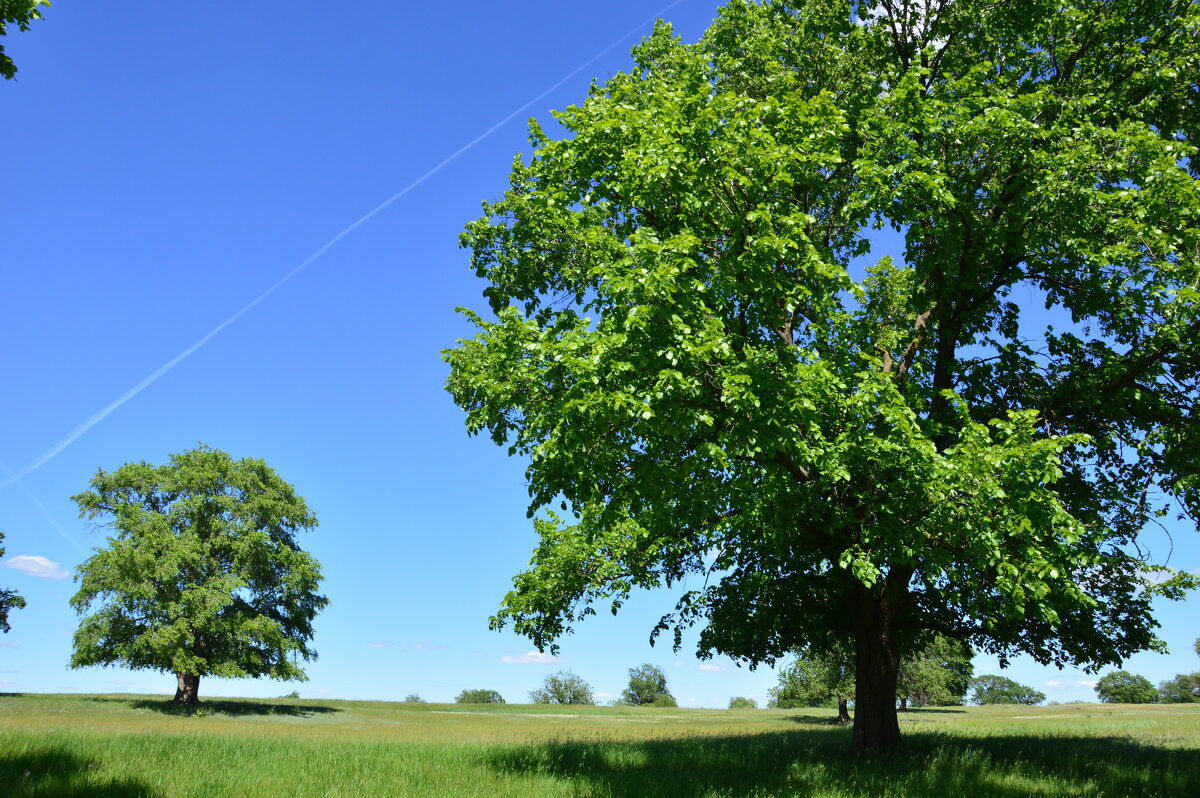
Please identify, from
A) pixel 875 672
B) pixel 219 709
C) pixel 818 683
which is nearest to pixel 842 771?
pixel 875 672

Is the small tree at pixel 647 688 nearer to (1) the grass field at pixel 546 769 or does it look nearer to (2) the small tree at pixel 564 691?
(2) the small tree at pixel 564 691

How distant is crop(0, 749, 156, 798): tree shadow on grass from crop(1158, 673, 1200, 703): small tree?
522 feet

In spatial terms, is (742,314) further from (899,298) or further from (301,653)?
(301,653)

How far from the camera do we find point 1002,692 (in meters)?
166

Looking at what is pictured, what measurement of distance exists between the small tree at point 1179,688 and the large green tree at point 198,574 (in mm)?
145997

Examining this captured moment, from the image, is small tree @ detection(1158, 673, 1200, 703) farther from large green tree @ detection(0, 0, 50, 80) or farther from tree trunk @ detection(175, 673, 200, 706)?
large green tree @ detection(0, 0, 50, 80)

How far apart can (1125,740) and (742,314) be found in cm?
2281

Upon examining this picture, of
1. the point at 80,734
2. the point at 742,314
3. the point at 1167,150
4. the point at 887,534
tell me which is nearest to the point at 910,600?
the point at 887,534

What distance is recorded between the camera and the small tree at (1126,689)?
12591 centimetres

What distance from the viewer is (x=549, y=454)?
11898 mm

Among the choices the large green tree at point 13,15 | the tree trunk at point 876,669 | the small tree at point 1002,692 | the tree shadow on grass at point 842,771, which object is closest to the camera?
the large green tree at point 13,15

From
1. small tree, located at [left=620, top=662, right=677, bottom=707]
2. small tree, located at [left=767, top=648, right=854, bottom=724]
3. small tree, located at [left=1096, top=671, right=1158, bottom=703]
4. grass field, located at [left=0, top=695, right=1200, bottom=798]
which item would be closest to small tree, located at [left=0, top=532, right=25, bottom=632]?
grass field, located at [left=0, top=695, right=1200, bottom=798]

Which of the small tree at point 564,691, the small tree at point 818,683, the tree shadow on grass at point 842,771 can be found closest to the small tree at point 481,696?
the small tree at point 564,691

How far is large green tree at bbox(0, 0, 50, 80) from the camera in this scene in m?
9.83
